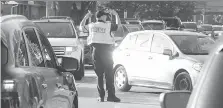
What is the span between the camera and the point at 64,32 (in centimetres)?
2084

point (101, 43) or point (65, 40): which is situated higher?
point (101, 43)

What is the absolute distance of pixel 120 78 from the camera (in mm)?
17453

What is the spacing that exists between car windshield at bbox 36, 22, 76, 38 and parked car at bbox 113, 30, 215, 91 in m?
3.09

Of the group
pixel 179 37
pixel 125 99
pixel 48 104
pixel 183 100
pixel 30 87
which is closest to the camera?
pixel 183 100

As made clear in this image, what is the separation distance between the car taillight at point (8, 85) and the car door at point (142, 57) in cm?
1171

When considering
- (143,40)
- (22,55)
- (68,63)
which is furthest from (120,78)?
(22,55)

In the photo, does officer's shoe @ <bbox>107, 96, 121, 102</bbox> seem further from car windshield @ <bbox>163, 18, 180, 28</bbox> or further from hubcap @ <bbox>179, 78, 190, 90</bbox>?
car windshield @ <bbox>163, 18, 180, 28</bbox>

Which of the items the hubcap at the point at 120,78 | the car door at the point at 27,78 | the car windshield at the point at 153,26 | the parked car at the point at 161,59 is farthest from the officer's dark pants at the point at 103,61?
the car windshield at the point at 153,26

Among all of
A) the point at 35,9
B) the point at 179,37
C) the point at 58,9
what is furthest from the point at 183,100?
the point at 35,9

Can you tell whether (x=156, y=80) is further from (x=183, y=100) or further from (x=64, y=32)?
(x=183, y=100)

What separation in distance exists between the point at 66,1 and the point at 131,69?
2839 cm

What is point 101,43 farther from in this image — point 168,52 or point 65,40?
point 65,40

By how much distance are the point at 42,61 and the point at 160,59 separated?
32.1 feet

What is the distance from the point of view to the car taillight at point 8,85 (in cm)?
492
